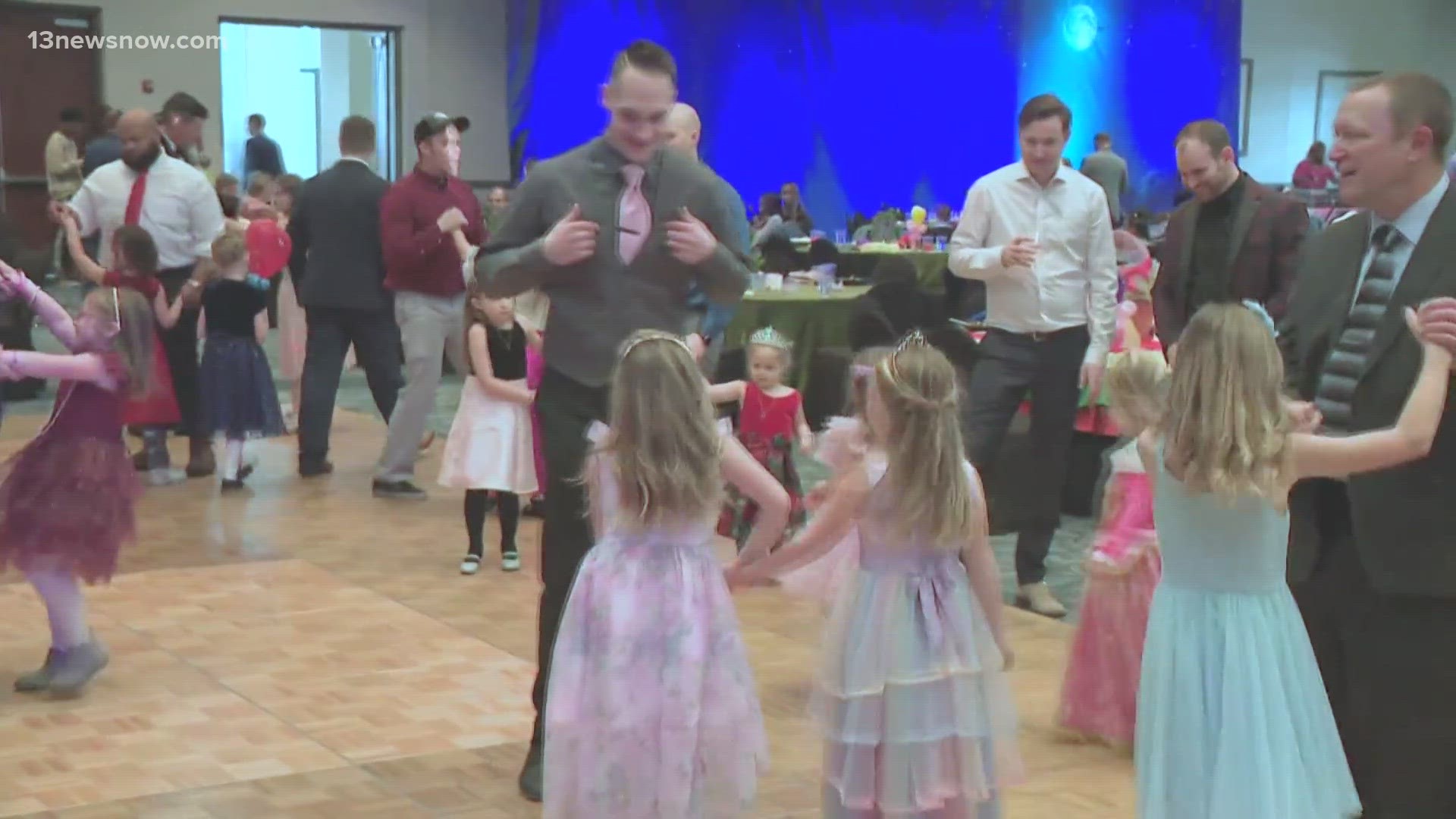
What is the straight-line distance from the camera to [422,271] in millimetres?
7453

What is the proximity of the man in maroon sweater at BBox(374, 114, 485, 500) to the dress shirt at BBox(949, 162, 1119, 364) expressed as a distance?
255cm

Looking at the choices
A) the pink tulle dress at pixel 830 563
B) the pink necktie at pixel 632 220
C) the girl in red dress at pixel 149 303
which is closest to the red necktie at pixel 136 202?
the girl in red dress at pixel 149 303

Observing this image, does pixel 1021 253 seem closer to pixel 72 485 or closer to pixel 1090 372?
pixel 1090 372

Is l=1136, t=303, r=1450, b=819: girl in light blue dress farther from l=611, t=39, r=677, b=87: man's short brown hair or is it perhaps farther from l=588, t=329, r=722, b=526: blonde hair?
l=611, t=39, r=677, b=87: man's short brown hair

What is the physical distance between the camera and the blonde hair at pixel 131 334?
4.64 m

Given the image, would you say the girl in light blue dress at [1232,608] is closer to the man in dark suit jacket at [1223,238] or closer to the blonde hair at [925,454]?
the blonde hair at [925,454]

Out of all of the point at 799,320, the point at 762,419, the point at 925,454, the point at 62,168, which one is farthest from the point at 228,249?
the point at 62,168

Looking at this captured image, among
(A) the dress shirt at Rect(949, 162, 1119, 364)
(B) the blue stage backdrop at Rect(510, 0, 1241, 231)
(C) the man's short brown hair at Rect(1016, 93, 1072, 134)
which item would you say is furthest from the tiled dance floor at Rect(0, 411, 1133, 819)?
(B) the blue stage backdrop at Rect(510, 0, 1241, 231)

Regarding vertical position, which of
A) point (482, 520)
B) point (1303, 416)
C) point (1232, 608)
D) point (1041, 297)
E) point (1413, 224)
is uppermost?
point (1413, 224)

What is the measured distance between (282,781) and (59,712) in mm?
923

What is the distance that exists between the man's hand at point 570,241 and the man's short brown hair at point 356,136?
4.70m

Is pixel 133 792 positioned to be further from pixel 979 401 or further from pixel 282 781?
pixel 979 401

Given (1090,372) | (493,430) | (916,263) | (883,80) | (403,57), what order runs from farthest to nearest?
1. (883,80)
2. (403,57)
3. (916,263)
4. (493,430)
5. (1090,372)

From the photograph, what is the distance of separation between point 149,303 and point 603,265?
14.8 feet
